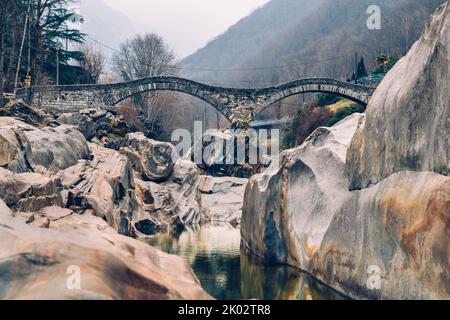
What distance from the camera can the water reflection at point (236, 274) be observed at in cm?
1659

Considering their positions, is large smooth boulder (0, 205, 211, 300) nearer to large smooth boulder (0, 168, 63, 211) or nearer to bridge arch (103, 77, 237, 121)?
large smooth boulder (0, 168, 63, 211)

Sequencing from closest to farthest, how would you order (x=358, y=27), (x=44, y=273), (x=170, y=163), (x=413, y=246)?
(x=44, y=273), (x=413, y=246), (x=170, y=163), (x=358, y=27)

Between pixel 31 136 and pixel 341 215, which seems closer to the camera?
pixel 341 215

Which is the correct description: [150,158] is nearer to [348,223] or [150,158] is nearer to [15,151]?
[15,151]

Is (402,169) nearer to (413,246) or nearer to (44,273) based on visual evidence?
(413,246)

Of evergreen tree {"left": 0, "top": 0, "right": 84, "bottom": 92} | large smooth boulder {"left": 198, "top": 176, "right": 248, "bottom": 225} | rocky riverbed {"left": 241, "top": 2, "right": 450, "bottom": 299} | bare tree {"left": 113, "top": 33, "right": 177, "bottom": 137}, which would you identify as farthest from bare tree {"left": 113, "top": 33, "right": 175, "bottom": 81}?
rocky riverbed {"left": 241, "top": 2, "right": 450, "bottom": 299}

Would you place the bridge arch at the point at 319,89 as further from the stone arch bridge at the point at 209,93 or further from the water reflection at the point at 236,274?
the water reflection at the point at 236,274

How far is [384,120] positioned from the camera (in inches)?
585

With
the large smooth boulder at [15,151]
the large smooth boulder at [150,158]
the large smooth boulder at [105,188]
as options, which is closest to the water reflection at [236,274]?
the large smooth boulder at [105,188]

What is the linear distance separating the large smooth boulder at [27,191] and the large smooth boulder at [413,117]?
33.6 feet

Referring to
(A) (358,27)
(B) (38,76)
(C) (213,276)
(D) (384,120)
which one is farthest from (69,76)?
(A) (358,27)

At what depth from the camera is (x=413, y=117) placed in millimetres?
13344

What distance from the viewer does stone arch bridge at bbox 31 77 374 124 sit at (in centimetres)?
5803

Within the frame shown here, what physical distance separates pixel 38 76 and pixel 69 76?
10.7 meters
